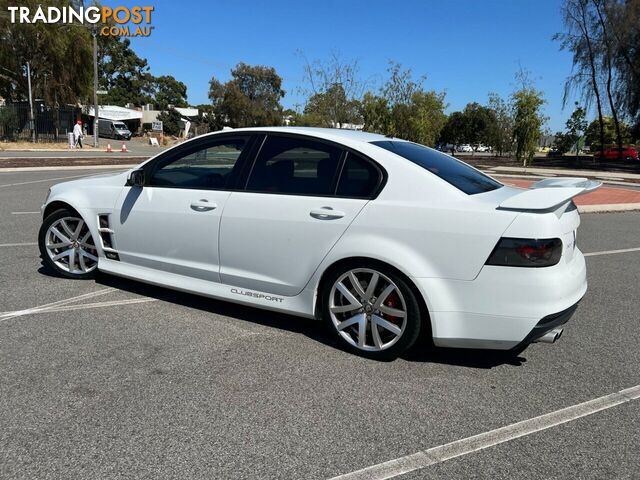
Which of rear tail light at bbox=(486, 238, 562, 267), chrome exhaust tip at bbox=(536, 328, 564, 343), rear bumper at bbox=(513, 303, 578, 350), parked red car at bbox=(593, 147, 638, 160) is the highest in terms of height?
parked red car at bbox=(593, 147, 638, 160)

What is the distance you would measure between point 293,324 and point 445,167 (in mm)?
1758

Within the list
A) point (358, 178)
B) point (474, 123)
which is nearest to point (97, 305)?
point (358, 178)

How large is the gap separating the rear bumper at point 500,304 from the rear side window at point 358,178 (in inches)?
29.6

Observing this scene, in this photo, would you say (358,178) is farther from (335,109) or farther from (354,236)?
(335,109)

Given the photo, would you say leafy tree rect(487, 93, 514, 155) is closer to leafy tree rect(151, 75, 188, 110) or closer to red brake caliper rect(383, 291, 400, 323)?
red brake caliper rect(383, 291, 400, 323)

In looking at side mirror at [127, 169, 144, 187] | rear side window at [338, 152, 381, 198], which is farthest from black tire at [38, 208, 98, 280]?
rear side window at [338, 152, 381, 198]

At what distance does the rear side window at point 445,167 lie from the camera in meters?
3.88

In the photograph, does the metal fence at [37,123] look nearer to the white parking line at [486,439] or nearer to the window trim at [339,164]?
the window trim at [339,164]

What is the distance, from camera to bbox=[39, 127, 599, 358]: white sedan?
133 inches

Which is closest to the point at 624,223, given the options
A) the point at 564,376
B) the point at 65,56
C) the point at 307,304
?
the point at 564,376

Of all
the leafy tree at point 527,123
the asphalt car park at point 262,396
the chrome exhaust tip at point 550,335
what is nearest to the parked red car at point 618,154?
the leafy tree at point 527,123

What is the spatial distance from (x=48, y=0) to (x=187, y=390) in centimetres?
4567

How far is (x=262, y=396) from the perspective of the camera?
129 inches

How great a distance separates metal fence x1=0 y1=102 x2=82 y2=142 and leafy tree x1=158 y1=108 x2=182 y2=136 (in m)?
40.1
